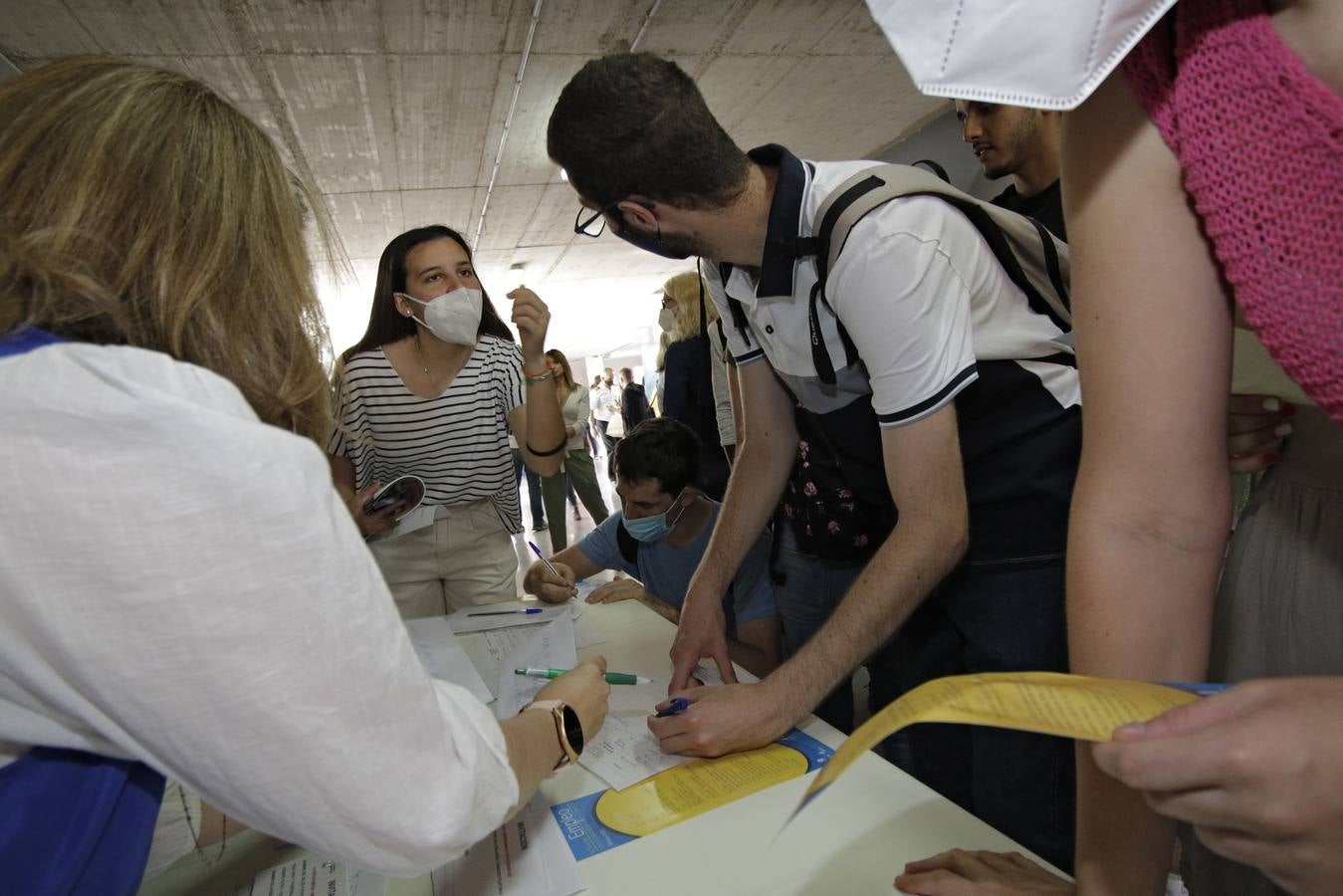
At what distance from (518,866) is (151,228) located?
30.0 inches

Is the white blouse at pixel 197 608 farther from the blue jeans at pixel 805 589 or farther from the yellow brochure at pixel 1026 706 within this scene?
the blue jeans at pixel 805 589

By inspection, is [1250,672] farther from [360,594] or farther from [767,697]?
[360,594]

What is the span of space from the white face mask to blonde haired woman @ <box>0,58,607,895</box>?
1.42 meters

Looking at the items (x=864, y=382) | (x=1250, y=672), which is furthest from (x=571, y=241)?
(x=1250, y=672)

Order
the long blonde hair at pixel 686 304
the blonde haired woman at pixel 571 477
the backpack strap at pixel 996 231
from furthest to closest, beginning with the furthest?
the blonde haired woman at pixel 571 477 → the long blonde hair at pixel 686 304 → the backpack strap at pixel 996 231

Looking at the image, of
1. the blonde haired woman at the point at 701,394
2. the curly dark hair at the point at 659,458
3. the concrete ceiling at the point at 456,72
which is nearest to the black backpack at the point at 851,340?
the curly dark hair at the point at 659,458

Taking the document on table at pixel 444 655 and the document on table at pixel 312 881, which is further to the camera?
the document on table at pixel 444 655

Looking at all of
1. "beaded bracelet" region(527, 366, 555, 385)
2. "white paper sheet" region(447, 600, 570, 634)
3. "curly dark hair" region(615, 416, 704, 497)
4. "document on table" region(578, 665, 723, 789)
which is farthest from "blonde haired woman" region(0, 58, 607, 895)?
"beaded bracelet" region(527, 366, 555, 385)

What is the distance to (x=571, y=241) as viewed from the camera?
7.64m

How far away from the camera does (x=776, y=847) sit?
2.71 feet

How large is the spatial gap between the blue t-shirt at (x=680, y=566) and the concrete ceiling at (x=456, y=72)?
1123 millimetres

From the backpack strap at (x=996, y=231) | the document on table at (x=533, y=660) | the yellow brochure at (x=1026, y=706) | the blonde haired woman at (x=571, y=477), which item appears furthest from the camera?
the blonde haired woman at (x=571, y=477)

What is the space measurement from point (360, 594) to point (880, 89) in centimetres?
518

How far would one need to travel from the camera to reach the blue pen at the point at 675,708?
107cm
